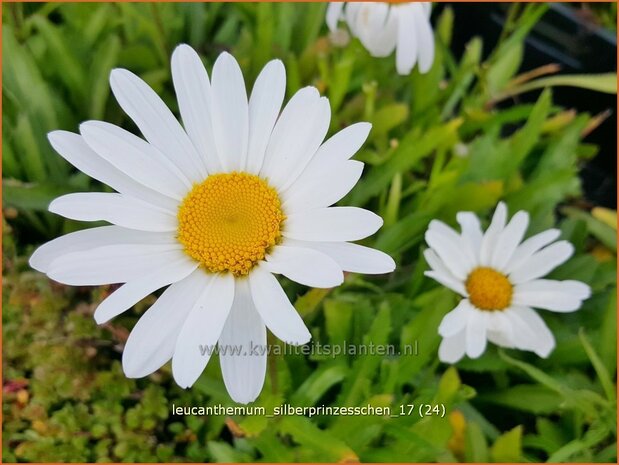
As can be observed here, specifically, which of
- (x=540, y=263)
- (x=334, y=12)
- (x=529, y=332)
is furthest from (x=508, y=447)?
(x=334, y=12)

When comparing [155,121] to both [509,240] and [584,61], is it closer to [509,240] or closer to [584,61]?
[509,240]

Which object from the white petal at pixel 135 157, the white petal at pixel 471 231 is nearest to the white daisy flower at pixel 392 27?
the white petal at pixel 471 231

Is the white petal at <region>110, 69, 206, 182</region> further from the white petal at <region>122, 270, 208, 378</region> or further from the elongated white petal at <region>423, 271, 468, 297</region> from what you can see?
the elongated white petal at <region>423, 271, 468, 297</region>

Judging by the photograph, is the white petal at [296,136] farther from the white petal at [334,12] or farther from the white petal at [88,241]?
the white petal at [334,12]

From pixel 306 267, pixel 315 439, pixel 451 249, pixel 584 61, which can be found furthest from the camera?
pixel 584 61

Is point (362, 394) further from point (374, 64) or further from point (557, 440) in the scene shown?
point (374, 64)
